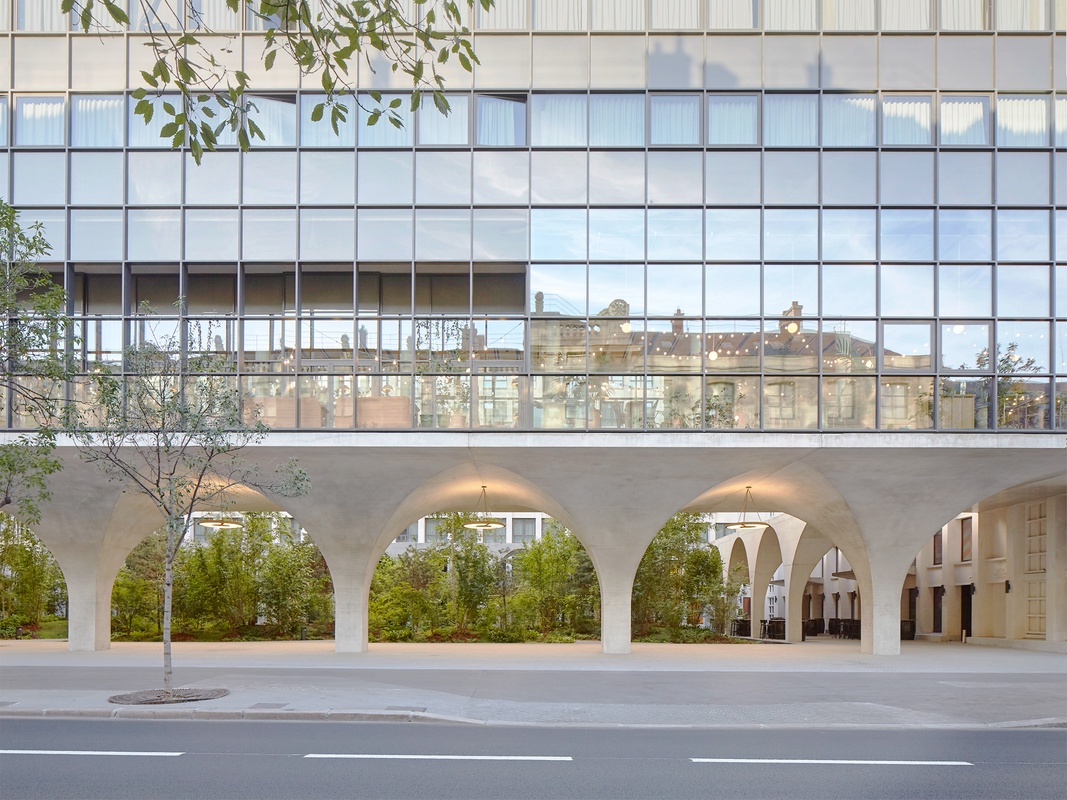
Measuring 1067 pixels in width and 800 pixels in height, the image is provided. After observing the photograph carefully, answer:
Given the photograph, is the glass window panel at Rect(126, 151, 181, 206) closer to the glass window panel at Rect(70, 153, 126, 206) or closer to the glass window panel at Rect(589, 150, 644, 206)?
the glass window panel at Rect(70, 153, 126, 206)

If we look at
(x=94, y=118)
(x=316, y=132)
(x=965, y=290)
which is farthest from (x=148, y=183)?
(x=965, y=290)

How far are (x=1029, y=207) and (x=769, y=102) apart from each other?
660 centimetres

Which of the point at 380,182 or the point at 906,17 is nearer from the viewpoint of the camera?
the point at 906,17

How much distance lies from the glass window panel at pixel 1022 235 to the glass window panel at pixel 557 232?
989 centimetres

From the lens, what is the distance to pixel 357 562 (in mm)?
28812

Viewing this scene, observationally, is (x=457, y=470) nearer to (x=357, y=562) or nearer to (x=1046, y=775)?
(x=357, y=562)

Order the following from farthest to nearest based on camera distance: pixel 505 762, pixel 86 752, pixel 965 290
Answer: pixel 965 290 → pixel 86 752 → pixel 505 762

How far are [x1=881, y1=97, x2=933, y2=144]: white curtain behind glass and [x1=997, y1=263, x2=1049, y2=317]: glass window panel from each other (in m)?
3.71

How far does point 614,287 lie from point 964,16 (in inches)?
414

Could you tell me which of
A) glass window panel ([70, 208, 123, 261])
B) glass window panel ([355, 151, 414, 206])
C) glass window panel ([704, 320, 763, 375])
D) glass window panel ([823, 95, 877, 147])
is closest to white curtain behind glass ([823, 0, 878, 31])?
glass window panel ([823, 95, 877, 147])

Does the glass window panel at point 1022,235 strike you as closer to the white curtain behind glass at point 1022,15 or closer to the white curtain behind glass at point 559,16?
the white curtain behind glass at point 1022,15

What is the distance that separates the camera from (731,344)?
24.5 m

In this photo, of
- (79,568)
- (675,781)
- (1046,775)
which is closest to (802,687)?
(1046,775)

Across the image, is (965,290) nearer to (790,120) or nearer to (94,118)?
(790,120)
